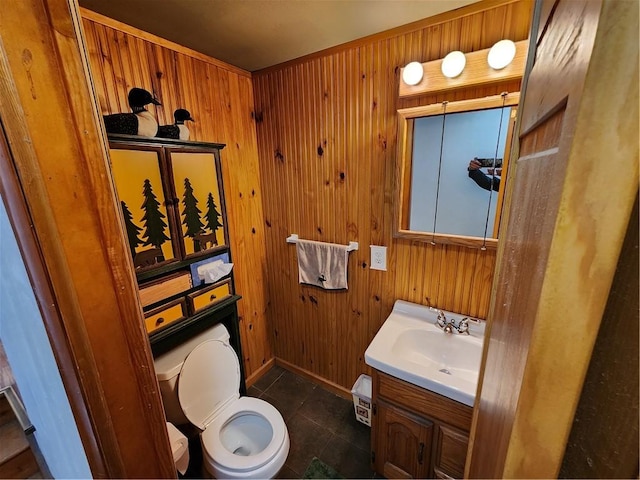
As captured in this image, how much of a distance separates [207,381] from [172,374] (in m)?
0.22

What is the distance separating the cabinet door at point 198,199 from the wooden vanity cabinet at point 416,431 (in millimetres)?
1140

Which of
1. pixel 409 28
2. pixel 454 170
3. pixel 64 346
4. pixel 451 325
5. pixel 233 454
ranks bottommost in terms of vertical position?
pixel 233 454

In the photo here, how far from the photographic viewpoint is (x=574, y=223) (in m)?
0.20

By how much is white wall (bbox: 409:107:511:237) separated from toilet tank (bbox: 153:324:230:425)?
143cm

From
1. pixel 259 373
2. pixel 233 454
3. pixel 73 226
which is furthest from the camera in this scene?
pixel 259 373

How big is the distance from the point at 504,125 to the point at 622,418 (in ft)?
4.24

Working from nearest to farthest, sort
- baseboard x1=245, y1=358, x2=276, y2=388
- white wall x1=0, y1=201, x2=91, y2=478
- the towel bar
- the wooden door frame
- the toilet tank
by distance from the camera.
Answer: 1. the wooden door frame
2. white wall x1=0, y1=201, x2=91, y2=478
3. the toilet tank
4. the towel bar
5. baseboard x1=245, y1=358, x2=276, y2=388

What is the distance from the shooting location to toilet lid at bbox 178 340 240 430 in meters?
1.38

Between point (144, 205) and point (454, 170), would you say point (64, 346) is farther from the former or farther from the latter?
point (454, 170)

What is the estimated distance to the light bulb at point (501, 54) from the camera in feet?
3.53

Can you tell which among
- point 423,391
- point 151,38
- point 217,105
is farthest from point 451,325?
point 151,38

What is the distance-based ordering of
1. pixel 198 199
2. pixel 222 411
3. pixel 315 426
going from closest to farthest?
pixel 198 199 < pixel 222 411 < pixel 315 426

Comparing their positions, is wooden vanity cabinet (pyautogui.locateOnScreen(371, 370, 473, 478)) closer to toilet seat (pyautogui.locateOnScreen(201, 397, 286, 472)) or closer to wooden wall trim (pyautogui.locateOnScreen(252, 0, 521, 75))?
toilet seat (pyautogui.locateOnScreen(201, 397, 286, 472))

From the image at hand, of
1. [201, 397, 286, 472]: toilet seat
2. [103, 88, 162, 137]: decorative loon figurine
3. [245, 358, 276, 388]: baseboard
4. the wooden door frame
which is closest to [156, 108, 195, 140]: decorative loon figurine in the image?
[103, 88, 162, 137]: decorative loon figurine
